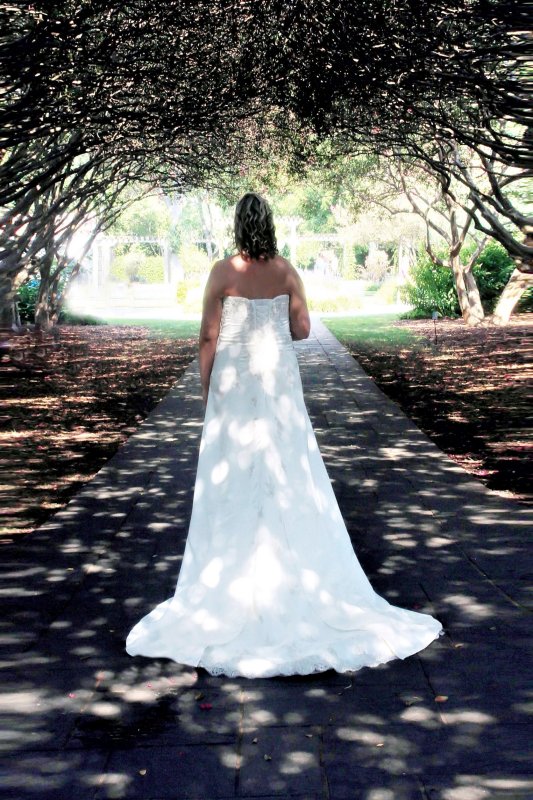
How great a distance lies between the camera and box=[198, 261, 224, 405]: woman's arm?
16.9 ft

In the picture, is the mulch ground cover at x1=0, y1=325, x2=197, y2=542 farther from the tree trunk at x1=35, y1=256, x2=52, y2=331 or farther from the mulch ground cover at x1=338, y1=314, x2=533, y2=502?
the mulch ground cover at x1=338, y1=314, x2=533, y2=502

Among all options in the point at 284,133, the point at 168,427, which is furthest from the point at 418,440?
the point at 284,133

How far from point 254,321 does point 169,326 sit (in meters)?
31.4

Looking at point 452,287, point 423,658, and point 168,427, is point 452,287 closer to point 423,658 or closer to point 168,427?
point 168,427

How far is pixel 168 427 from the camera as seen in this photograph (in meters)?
12.6

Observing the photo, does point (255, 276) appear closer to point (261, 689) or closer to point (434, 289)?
point (261, 689)

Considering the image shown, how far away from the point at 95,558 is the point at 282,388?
215 centimetres

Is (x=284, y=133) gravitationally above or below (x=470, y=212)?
above

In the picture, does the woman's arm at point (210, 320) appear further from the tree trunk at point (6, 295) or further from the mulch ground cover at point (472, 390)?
the tree trunk at point (6, 295)

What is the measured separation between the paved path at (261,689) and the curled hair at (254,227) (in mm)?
2134

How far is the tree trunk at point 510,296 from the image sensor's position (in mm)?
27516

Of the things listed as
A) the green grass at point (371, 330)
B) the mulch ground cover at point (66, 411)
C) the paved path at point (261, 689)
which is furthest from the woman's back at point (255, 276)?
the green grass at point (371, 330)

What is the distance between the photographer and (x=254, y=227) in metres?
4.97

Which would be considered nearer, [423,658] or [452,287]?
[423,658]
